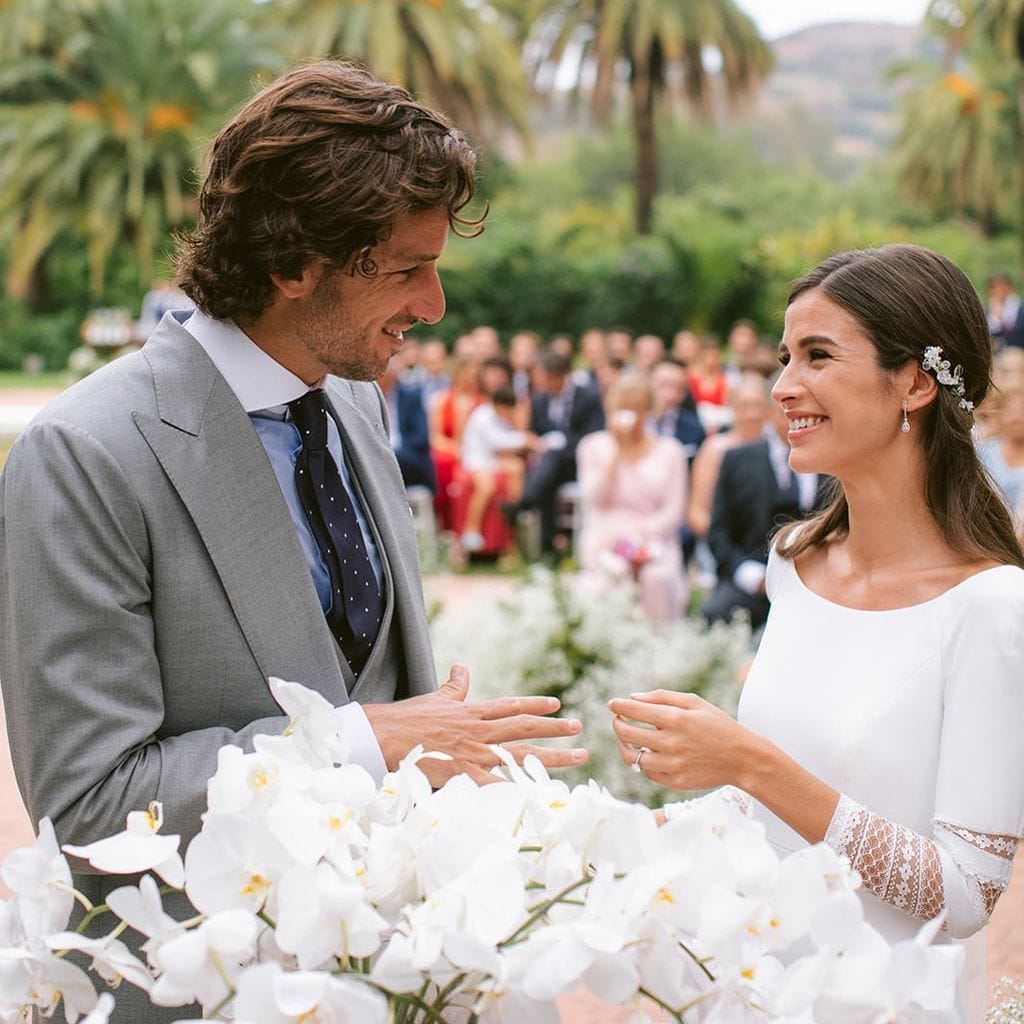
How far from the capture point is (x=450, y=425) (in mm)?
12820

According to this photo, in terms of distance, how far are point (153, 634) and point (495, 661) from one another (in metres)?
4.31

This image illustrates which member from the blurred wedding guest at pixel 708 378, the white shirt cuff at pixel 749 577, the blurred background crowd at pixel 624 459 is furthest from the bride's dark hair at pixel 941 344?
the blurred wedding guest at pixel 708 378

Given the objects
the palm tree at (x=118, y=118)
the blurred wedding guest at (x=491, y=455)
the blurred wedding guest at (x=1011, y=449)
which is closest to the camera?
the blurred wedding guest at (x=1011, y=449)

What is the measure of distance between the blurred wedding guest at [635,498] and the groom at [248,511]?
20.4 feet

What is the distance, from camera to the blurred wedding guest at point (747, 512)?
7.45m

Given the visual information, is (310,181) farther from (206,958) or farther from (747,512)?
(747,512)

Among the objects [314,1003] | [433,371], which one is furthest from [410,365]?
[314,1003]

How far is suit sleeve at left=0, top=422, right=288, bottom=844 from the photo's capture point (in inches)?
71.0

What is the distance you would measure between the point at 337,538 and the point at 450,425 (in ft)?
34.9

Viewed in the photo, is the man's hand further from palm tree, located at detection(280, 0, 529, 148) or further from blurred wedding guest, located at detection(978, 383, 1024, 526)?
palm tree, located at detection(280, 0, 529, 148)

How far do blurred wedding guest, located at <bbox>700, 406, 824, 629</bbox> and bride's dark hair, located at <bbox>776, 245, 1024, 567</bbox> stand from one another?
4907mm

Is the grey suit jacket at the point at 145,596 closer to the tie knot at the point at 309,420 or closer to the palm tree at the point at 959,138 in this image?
the tie knot at the point at 309,420

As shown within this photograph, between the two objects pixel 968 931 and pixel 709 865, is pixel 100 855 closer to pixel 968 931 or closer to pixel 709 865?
pixel 709 865

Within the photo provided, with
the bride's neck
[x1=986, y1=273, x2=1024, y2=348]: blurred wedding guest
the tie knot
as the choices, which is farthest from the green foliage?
the bride's neck
